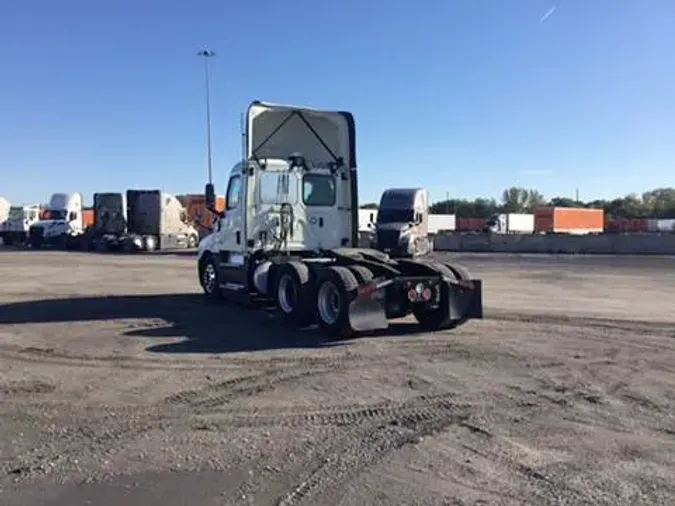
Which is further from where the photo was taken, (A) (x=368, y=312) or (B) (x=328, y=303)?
(B) (x=328, y=303)

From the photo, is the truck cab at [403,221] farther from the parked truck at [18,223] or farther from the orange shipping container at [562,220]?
the orange shipping container at [562,220]

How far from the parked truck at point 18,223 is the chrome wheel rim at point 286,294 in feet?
165

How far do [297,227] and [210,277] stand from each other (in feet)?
10.8

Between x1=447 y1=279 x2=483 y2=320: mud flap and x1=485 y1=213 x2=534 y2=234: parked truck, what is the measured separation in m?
61.2

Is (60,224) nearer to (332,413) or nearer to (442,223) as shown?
(442,223)

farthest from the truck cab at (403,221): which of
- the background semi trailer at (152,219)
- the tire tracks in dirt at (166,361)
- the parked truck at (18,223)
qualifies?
the parked truck at (18,223)

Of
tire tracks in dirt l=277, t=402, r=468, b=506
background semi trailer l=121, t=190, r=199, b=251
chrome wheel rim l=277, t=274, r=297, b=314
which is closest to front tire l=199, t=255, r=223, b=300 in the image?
chrome wheel rim l=277, t=274, r=297, b=314

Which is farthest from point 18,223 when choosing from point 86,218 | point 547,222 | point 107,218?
point 547,222

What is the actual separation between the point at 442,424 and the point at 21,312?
11.5m

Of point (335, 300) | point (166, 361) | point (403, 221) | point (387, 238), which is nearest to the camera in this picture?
point (166, 361)

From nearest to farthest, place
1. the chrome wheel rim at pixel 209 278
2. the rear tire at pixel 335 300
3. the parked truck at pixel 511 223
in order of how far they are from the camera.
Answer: the rear tire at pixel 335 300, the chrome wheel rim at pixel 209 278, the parked truck at pixel 511 223

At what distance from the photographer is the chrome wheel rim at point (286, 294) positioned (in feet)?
45.6

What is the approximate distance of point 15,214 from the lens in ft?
201

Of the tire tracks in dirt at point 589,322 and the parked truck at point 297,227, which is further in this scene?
the tire tracks in dirt at point 589,322
